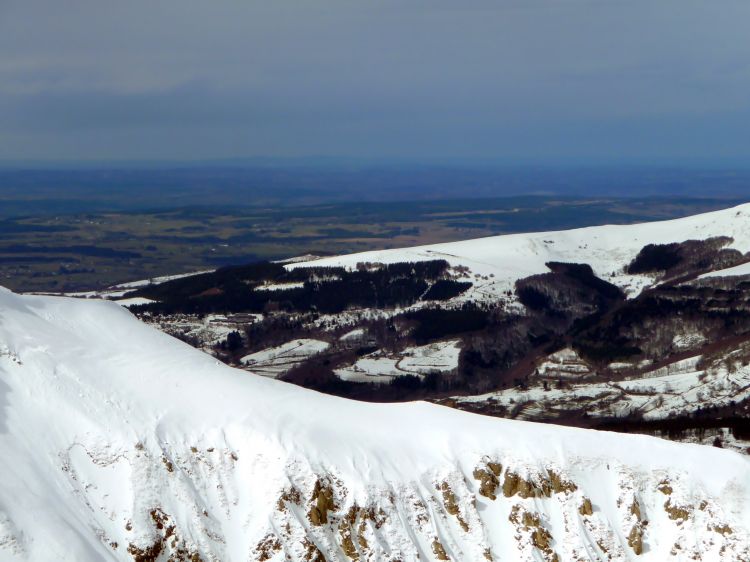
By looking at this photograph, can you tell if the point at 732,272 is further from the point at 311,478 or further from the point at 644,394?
the point at 311,478

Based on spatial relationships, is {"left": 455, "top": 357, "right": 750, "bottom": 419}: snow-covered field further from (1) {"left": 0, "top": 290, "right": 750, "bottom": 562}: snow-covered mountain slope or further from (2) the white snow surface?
(2) the white snow surface

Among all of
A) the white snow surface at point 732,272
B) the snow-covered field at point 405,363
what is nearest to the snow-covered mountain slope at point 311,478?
the snow-covered field at point 405,363

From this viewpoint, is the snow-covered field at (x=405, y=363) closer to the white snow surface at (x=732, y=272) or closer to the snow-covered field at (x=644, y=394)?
the snow-covered field at (x=644, y=394)

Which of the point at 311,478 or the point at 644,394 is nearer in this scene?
the point at 311,478

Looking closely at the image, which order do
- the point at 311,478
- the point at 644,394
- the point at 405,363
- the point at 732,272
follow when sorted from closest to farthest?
the point at 311,478, the point at 644,394, the point at 405,363, the point at 732,272

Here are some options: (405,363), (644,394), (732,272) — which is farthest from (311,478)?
(732,272)

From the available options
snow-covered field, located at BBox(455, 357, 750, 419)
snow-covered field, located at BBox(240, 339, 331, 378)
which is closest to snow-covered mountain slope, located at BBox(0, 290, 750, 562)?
snow-covered field, located at BBox(455, 357, 750, 419)
